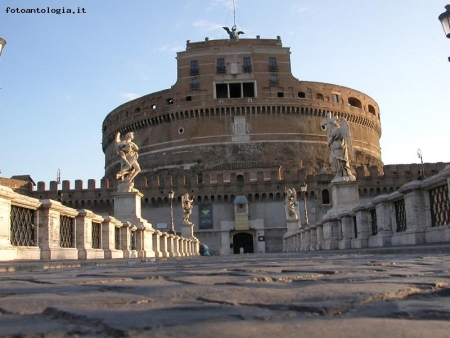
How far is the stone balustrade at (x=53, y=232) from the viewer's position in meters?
7.28

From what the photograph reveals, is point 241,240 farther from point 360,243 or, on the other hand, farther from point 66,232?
point 66,232

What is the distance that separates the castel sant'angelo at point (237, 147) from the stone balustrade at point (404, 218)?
29.8m

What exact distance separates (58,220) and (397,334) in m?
8.06

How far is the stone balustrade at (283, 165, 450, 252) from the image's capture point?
8008 millimetres

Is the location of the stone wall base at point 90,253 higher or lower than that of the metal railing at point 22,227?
lower

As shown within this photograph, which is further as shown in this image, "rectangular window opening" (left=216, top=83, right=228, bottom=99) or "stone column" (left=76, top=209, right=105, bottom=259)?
"rectangular window opening" (left=216, top=83, right=228, bottom=99)

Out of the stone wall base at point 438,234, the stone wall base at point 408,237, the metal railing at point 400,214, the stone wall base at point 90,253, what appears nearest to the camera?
the stone wall base at point 438,234

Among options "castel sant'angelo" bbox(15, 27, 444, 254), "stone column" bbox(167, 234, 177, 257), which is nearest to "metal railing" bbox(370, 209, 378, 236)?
"stone column" bbox(167, 234, 177, 257)

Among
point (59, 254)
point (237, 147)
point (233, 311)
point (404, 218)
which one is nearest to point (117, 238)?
point (59, 254)

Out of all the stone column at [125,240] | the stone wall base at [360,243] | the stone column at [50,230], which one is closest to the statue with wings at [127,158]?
the stone column at [125,240]

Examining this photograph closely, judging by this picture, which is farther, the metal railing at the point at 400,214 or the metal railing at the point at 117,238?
the metal railing at the point at 117,238

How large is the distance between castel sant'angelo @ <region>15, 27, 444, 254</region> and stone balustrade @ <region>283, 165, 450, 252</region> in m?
29.8

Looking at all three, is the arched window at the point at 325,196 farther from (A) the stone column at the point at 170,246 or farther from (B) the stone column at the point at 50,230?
(B) the stone column at the point at 50,230

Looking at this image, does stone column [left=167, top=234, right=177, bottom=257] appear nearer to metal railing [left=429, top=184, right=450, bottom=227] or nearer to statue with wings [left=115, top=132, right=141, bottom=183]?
statue with wings [left=115, top=132, right=141, bottom=183]
